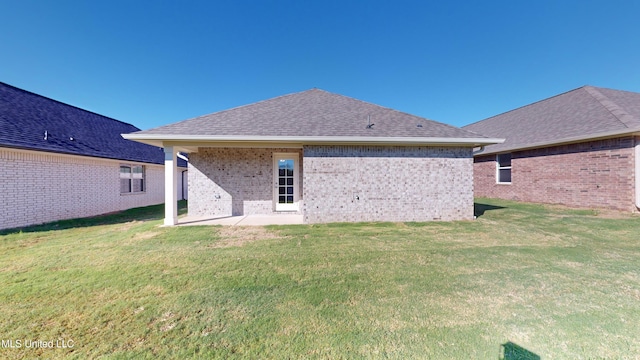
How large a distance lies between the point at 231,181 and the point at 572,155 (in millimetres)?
13898

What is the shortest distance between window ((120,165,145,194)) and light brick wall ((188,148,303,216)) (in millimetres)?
5060

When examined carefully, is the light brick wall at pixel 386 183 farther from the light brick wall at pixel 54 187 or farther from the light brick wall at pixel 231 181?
the light brick wall at pixel 54 187

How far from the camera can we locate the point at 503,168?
12805mm

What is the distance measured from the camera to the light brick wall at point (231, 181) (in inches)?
327

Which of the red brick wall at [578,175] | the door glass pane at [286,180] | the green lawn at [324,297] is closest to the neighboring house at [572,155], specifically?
the red brick wall at [578,175]

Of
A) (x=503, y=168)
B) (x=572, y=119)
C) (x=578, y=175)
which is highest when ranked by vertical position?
(x=572, y=119)

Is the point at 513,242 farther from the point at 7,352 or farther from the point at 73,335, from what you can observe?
the point at 7,352

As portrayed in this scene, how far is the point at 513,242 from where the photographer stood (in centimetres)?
496

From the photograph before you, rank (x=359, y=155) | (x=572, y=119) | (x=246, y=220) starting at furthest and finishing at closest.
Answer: (x=572, y=119) → (x=246, y=220) → (x=359, y=155)

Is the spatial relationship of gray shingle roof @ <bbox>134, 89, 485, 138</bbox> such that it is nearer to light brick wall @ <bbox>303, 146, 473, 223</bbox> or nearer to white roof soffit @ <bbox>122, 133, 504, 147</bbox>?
white roof soffit @ <bbox>122, 133, 504, 147</bbox>

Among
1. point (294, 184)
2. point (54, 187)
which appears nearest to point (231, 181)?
point (294, 184)

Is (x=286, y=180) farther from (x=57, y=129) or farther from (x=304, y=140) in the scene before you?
(x=57, y=129)

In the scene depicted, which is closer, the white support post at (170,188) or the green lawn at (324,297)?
the green lawn at (324,297)

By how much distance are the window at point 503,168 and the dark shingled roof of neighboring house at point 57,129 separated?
63.1ft
